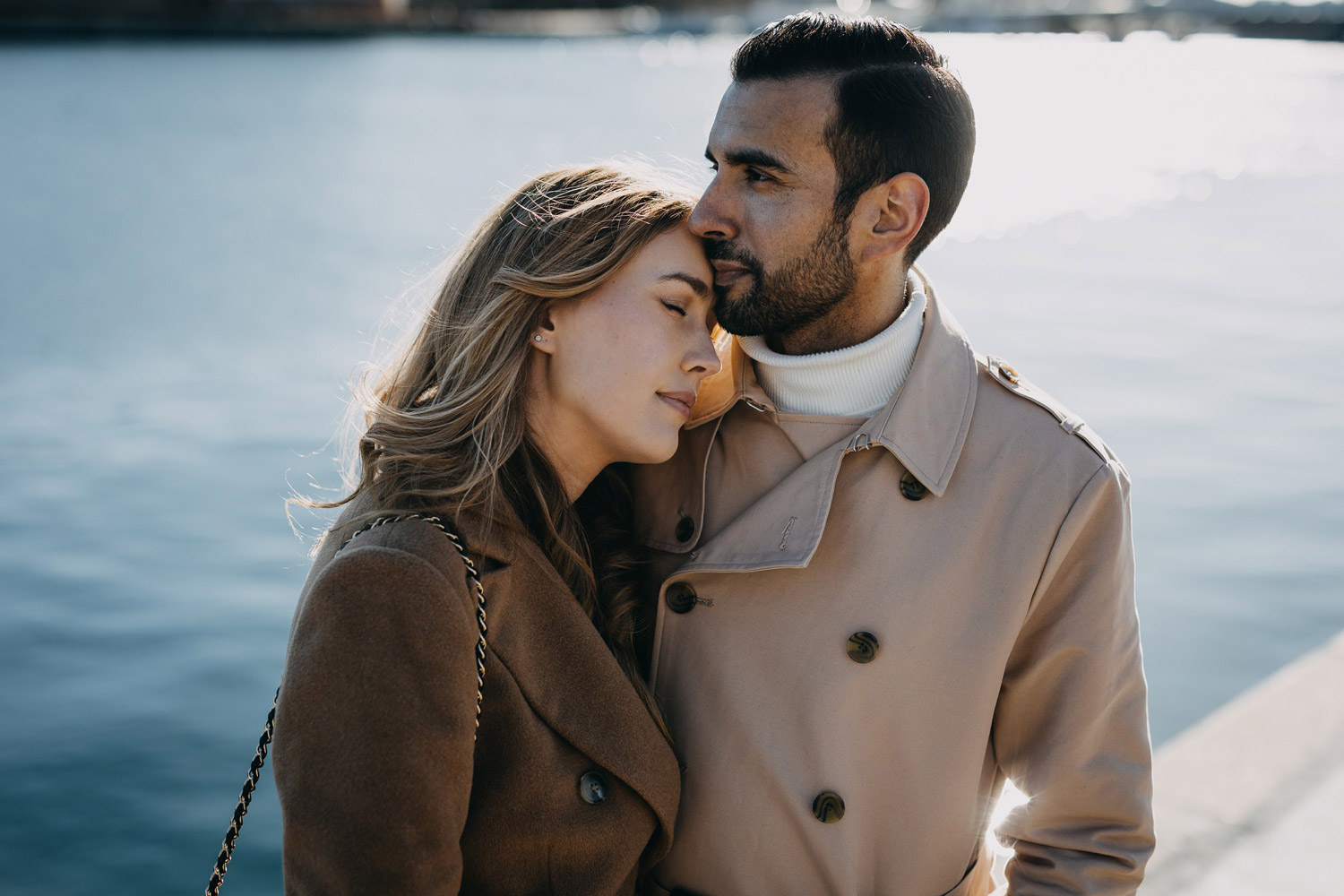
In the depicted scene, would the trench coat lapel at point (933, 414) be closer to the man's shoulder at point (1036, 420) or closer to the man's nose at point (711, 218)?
the man's shoulder at point (1036, 420)

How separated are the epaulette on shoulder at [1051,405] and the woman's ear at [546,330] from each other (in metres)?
0.84

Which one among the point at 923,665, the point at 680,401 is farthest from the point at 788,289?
the point at 923,665

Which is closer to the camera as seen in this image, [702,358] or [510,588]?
[510,588]

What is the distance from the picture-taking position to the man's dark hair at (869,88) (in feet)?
7.91

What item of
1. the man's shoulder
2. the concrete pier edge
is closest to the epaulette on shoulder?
the man's shoulder

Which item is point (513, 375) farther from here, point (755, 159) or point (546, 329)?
point (755, 159)

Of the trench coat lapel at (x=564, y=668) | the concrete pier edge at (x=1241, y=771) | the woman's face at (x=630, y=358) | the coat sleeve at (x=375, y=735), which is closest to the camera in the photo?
the coat sleeve at (x=375, y=735)

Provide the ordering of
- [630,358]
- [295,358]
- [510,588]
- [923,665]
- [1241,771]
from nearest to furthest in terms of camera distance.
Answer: [510,588] < [923,665] < [630,358] < [1241,771] < [295,358]

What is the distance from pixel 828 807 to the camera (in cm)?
218

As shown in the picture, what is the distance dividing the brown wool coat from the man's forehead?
0.93 m

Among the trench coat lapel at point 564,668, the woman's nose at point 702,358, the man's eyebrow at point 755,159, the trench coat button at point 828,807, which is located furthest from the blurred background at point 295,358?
the trench coat button at point 828,807

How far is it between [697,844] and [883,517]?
2.32ft

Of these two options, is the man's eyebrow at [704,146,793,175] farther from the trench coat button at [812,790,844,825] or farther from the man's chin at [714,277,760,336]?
the trench coat button at [812,790,844,825]

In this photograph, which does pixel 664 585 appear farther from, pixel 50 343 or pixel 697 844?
pixel 50 343
